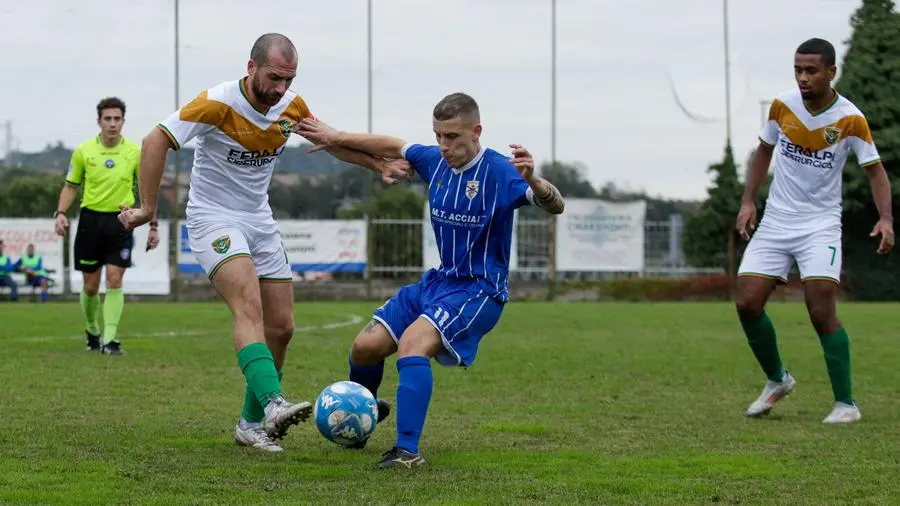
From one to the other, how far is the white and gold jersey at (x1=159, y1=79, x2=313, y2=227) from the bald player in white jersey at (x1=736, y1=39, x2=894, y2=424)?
3582 mm

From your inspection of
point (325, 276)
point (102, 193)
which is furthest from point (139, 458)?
point (325, 276)

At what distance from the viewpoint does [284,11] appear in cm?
3259

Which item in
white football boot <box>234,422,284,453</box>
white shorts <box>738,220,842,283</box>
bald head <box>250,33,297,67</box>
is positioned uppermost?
bald head <box>250,33,297,67</box>

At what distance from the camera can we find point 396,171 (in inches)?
280

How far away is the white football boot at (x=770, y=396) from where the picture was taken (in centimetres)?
911

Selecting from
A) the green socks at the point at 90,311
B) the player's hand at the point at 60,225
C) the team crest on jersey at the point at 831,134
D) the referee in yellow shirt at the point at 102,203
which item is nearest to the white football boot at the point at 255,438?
the team crest on jersey at the point at 831,134

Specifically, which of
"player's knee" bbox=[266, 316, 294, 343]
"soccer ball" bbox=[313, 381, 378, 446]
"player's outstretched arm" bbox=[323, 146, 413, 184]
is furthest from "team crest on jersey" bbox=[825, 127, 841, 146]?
"soccer ball" bbox=[313, 381, 378, 446]

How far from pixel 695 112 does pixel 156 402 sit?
1144 inches

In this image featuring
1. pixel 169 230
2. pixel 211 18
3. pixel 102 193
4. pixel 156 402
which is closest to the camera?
pixel 156 402

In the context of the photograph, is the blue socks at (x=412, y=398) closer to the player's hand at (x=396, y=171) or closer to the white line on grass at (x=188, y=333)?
the player's hand at (x=396, y=171)

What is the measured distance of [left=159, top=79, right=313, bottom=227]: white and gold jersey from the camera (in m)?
7.07

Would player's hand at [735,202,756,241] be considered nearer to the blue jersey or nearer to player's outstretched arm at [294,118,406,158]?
the blue jersey

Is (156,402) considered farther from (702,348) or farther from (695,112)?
(695,112)

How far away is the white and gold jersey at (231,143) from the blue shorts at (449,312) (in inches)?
38.9
